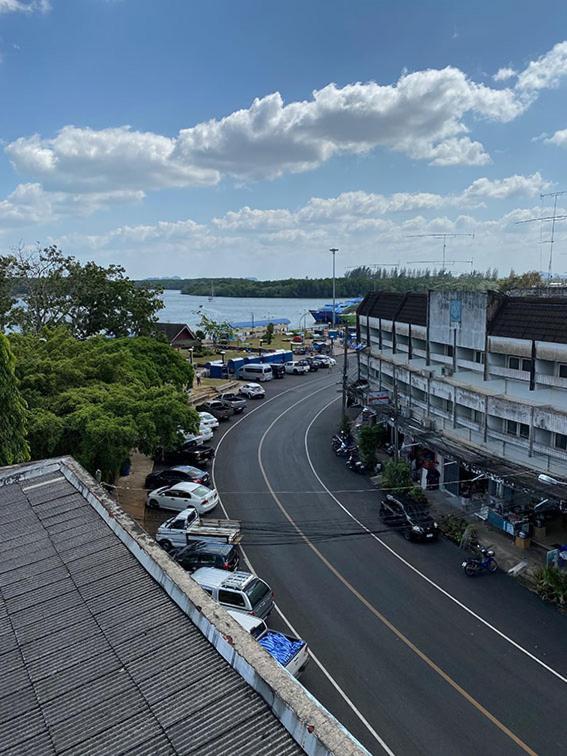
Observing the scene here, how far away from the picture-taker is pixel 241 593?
15219 millimetres

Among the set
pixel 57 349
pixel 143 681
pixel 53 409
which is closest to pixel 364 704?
pixel 143 681

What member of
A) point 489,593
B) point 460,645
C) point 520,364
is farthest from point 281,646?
point 520,364

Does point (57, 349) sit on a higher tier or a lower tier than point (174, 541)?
higher

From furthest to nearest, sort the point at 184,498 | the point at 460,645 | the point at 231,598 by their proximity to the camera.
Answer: the point at 184,498 < the point at 231,598 < the point at 460,645

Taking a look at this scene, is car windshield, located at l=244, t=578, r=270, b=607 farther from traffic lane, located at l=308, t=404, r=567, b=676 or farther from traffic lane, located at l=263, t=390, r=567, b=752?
traffic lane, located at l=308, t=404, r=567, b=676

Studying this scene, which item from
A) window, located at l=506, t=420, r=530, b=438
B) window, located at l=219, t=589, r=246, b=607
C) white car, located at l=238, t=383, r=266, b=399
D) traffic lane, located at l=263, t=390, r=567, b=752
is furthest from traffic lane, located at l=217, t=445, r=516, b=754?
white car, located at l=238, t=383, r=266, b=399

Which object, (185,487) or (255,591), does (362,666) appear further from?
(185,487)

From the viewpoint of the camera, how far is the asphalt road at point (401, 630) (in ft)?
38.9

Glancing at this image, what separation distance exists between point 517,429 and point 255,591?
480 inches

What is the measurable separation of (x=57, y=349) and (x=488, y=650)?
963 inches

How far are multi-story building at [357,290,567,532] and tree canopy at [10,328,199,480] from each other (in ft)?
35.3

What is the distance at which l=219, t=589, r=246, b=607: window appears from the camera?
15234 mm

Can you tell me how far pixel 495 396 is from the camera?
71.3 feet

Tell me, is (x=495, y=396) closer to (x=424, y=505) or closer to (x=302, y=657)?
(x=424, y=505)
